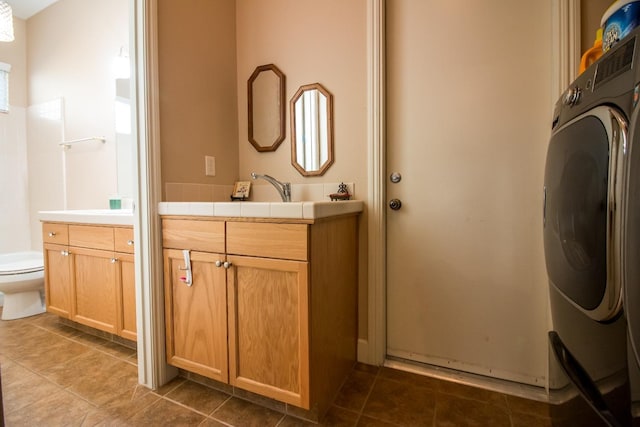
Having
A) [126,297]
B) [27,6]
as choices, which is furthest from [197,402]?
[27,6]

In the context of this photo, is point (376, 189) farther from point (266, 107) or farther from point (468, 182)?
point (266, 107)

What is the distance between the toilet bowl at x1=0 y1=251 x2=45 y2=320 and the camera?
1.98 meters

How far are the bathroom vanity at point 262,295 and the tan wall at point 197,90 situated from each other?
0.35m

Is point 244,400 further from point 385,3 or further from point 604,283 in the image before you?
point 385,3

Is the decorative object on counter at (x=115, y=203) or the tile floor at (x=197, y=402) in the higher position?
the decorative object on counter at (x=115, y=203)

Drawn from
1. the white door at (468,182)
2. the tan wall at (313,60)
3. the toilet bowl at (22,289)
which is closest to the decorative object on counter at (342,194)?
the tan wall at (313,60)

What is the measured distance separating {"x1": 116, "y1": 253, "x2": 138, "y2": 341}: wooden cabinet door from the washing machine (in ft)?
6.07

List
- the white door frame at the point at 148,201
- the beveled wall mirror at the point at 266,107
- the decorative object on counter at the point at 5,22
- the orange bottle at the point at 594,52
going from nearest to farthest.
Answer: the orange bottle at the point at 594,52, the white door frame at the point at 148,201, the beveled wall mirror at the point at 266,107, the decorative object on counter at the point at 5,22

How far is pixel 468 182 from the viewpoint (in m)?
1.36

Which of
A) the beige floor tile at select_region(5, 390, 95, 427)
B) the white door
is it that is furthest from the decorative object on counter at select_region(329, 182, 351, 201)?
the beige floor tile at select_region(5, 390, 95, 427)

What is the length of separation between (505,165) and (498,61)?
0.48 m

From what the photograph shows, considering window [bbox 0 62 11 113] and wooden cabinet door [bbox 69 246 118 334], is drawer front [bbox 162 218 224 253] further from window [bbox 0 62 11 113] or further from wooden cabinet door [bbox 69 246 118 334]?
window [bbox 0 62 11 113]

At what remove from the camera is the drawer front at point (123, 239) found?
1551 mm

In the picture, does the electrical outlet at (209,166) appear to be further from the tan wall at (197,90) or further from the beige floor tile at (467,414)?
the beige floor tile at (467,414)
